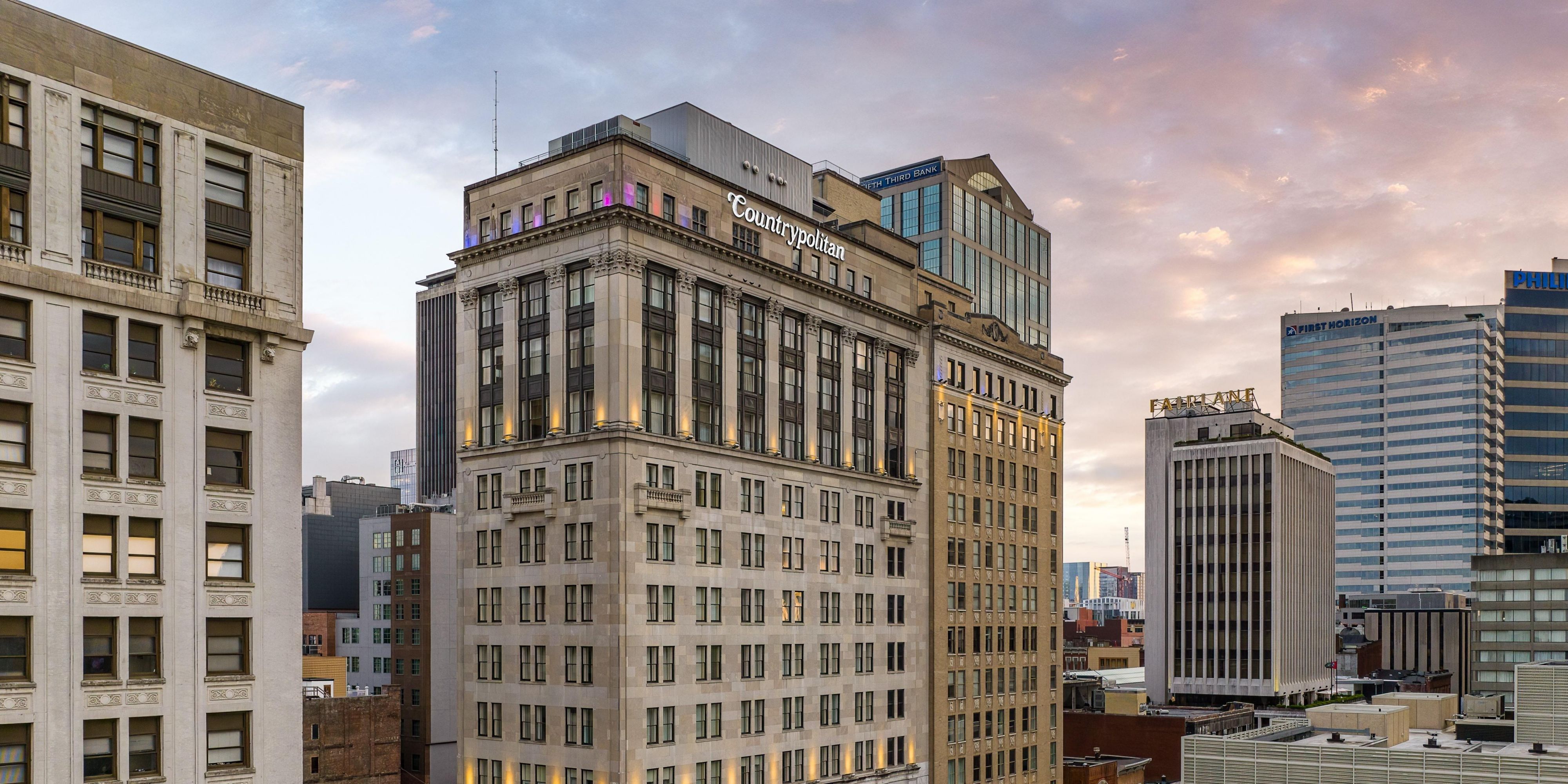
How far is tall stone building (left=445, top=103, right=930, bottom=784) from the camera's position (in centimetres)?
9150

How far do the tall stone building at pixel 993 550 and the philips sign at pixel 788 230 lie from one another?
16055 millimetres

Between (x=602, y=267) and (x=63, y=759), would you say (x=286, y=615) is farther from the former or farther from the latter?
(x=602, y=267)

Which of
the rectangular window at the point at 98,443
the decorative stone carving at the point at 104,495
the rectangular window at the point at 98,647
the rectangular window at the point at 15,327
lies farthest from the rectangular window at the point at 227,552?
the rectangular window at the point at 15,327

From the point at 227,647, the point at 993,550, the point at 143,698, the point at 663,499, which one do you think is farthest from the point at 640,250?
the point at 993,550

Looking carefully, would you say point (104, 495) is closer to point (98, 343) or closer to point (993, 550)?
point (98, 343)

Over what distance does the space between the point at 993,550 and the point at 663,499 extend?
49796mm

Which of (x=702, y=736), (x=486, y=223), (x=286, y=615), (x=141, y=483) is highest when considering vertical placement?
(x=486, y=223)

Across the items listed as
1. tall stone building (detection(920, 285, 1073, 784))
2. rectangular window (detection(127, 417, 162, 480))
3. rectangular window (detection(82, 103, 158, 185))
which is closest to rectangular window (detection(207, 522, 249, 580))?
rectangular window (detection(127, 417, 162, 480))

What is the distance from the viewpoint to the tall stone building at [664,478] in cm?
9150

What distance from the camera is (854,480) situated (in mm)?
113312

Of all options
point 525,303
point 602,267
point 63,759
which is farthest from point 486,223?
point 63,759

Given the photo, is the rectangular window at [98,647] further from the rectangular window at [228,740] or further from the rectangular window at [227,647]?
the rectangular window at [228,740]

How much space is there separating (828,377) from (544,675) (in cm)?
3497

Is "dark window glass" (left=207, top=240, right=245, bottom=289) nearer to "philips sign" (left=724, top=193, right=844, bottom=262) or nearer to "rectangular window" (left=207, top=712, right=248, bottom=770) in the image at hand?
"rectangular window" (left=207, top=712, right=248, bottom=770)
